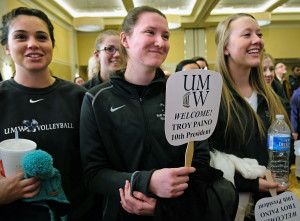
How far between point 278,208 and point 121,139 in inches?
31.1

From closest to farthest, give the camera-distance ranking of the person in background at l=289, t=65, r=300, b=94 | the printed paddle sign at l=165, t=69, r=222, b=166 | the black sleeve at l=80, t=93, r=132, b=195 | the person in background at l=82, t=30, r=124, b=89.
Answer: the printed paddle sign at l=165, t=69, r=222, b=166, the black sleeve at l=80, t=93, r=132, b=195, the person in background at l=82, t=30, r=124, b=89, the person in background at l=289, t=65, r=300, b=94

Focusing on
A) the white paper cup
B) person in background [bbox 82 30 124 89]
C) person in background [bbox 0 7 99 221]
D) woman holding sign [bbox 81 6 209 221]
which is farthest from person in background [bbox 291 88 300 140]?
the white paper cup

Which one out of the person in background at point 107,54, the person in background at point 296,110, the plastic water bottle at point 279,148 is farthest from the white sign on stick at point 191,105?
the person in background at point 296,110

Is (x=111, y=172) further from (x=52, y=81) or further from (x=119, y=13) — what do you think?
(x=119, y=13)

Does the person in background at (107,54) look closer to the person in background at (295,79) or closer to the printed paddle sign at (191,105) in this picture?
the printed paddle sign at (191,105)

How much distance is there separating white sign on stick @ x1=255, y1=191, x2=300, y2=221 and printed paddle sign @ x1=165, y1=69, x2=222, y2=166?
437 mm

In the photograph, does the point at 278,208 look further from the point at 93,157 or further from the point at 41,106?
the point at 41,106

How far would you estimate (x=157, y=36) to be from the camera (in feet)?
4.04

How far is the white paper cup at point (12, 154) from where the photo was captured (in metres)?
1.04

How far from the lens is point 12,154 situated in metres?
1.04

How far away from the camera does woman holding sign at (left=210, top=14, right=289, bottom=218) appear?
4.59 ft

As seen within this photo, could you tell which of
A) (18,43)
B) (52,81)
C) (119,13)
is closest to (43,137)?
(52,81)

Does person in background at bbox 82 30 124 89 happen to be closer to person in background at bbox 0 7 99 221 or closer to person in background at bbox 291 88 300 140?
person in background at bbox 0 7 99 221

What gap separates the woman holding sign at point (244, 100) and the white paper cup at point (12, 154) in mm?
924
